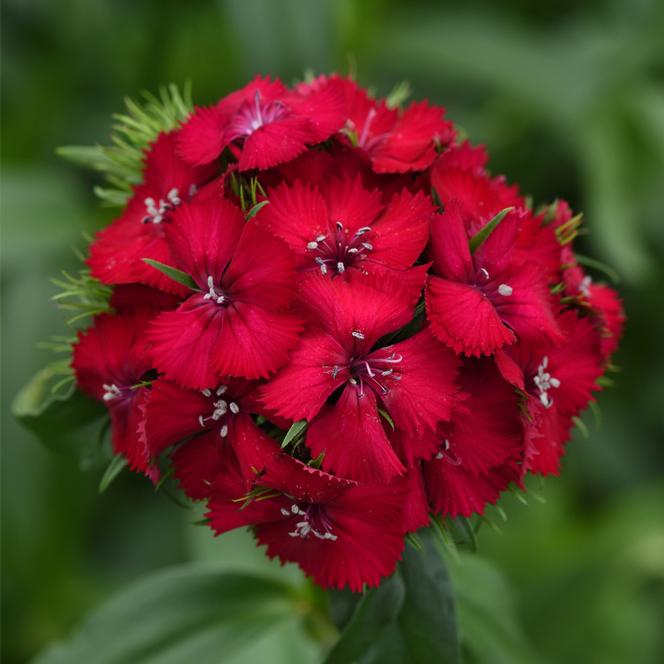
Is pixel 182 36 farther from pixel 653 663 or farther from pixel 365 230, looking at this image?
pixel 653 663

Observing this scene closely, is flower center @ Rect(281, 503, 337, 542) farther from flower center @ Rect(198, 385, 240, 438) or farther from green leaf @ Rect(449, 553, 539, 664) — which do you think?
green leaf @ Rect(449, 553, 539, 664)

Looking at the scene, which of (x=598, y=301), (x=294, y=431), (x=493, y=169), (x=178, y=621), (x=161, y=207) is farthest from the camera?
(x=493, y=169)

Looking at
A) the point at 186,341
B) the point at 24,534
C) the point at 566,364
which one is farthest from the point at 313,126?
the point at 24,534

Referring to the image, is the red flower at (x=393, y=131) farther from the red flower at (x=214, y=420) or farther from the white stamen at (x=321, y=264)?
the red flower at (x=214, y=420)

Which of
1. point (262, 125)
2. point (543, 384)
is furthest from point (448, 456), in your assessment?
point (262, 125)

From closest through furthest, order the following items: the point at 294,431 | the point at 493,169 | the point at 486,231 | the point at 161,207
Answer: the point at 294,431, the point at 486,231, the point at 161,207, the point at 493,169

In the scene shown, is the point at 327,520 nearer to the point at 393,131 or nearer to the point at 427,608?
the point at 427,608
